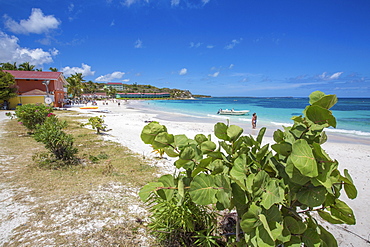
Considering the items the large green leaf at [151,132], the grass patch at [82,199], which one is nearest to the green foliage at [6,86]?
the grass patch at [82,199]

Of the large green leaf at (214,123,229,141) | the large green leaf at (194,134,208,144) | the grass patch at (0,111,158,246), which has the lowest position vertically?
the grass patch at (0,111,158,246)

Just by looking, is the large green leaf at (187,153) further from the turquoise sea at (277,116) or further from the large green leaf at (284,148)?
the turquoise sea at (277,116)

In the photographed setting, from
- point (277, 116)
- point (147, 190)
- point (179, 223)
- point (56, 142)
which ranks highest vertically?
point (147, 190)

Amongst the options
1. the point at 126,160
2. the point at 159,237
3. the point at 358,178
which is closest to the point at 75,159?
the point at 126,160

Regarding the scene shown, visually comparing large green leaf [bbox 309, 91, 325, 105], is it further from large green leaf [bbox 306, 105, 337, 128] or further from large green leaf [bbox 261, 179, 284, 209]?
large green leaf [bbox 261, 179, 284, 209]

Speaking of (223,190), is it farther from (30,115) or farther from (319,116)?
(30,115)

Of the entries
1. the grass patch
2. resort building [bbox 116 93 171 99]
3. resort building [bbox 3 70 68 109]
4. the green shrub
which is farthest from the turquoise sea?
resort building [bbox 116 93 171 99]

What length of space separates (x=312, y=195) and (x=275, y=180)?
0.19 metres

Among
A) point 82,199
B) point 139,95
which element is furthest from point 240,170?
point 139,95

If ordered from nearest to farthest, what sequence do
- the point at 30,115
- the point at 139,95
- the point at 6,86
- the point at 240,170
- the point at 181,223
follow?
the point at 240,170 < the point at 181,223 < the point at 30,115 < the point at 6,86 < the point at 139,95

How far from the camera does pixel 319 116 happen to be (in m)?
1.06

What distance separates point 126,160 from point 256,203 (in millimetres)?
5350

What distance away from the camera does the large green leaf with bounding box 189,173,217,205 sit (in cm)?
112

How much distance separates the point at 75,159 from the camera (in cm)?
568
